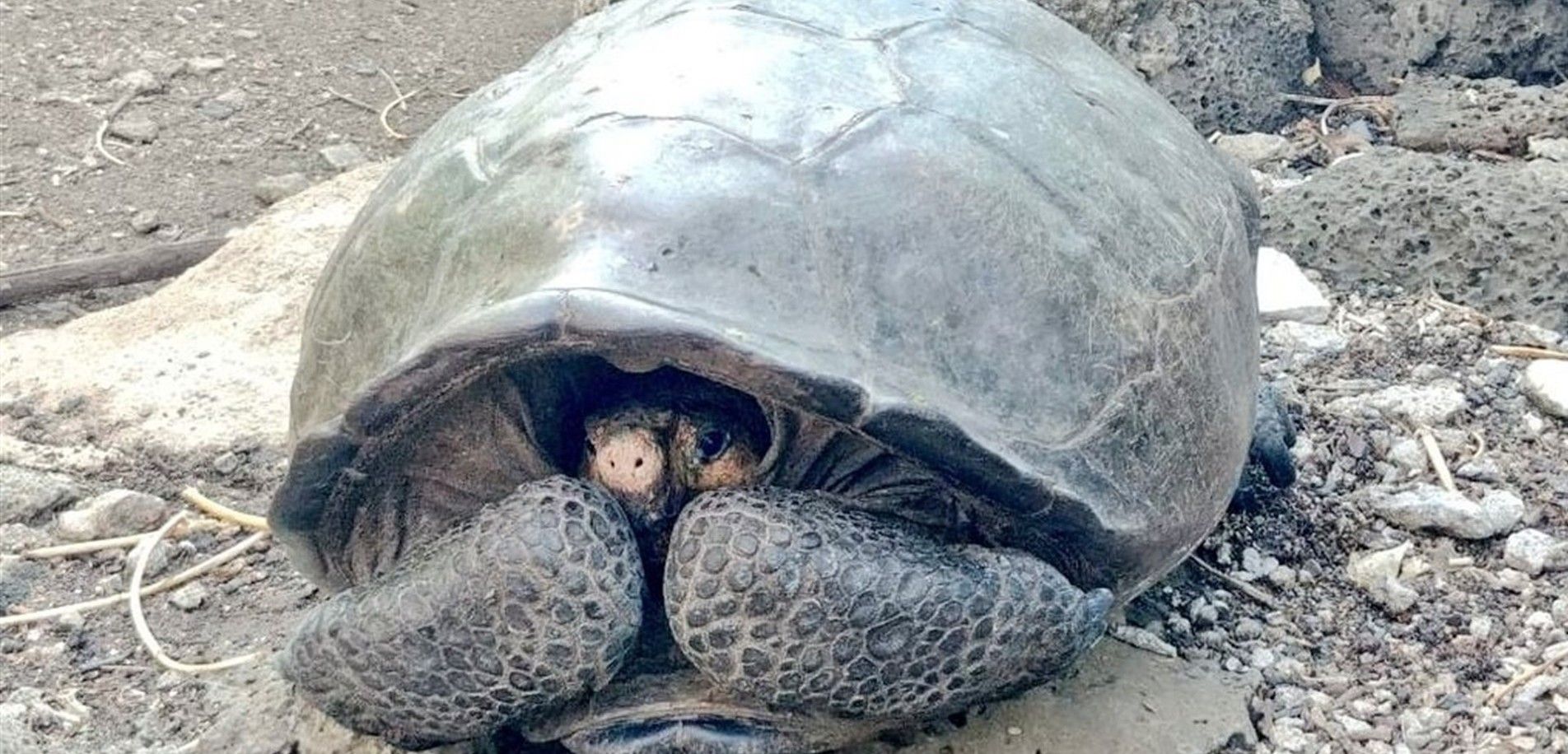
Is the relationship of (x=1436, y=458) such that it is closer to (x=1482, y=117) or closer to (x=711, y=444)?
(x=711, y=444)

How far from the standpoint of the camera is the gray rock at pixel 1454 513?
303cm

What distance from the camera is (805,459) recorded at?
2299mm

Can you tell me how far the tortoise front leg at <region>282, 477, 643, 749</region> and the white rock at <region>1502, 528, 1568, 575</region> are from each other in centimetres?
146

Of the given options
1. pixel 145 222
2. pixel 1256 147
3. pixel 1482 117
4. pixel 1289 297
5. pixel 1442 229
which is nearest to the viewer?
pixel 1289 297

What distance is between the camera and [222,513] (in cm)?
342

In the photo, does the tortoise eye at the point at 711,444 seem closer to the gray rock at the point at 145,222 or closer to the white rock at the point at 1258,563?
the white rock at the point at 1258,563

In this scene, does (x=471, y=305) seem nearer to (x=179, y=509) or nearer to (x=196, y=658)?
(x=196, y=658)

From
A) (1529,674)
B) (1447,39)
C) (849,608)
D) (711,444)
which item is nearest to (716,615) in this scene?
(849,608)

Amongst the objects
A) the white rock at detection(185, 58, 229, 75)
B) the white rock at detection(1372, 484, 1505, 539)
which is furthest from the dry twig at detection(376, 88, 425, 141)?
the white rock at detection(1372, 484, 1505, 539)

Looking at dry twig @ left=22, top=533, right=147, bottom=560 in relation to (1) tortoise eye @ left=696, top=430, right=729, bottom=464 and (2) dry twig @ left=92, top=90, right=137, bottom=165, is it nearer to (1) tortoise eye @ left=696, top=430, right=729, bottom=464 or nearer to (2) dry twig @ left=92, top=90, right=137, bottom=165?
(1) tortoise eye @ left=696, top=430, right=729, bottom=464

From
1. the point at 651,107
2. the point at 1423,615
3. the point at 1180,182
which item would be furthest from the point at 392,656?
the point at 1423,615

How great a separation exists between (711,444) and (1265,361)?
1.71 meters

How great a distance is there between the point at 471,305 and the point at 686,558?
1.21ft

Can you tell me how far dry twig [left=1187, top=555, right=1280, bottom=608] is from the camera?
2898 mm
